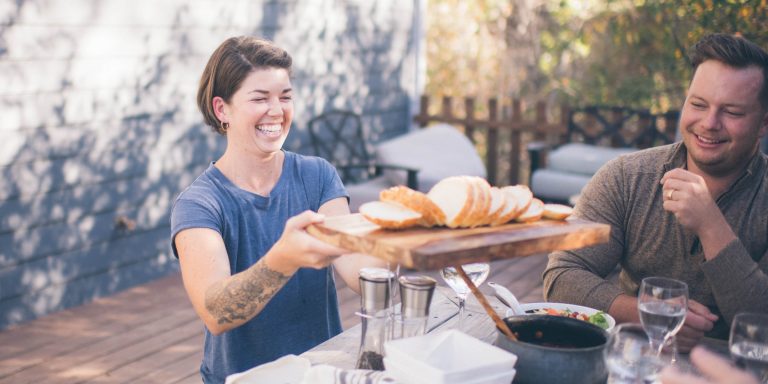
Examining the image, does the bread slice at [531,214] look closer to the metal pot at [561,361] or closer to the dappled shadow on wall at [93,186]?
the metal pot at [561,361]

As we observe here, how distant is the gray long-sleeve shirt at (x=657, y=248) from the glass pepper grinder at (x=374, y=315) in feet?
2.37

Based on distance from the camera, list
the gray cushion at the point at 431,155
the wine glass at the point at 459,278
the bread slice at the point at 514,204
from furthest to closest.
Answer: the gray cushion at the point at 431,155 → the wine glass at the point at 459,278 → the bread slice at the point at 514,204

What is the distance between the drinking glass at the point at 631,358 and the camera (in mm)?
1461

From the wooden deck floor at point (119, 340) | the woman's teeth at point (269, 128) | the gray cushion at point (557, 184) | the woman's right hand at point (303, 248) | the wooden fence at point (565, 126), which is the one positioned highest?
the woman's teeth at point (269, 128)

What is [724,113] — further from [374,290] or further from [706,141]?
[374,290]

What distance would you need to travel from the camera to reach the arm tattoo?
5.73 ft

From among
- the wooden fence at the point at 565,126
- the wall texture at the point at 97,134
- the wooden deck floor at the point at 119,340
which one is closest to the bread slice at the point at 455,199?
the wooden deck floor at the point at 119,340

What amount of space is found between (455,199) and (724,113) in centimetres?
99

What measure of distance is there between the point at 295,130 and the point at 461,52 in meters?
4.09

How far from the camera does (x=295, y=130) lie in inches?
239

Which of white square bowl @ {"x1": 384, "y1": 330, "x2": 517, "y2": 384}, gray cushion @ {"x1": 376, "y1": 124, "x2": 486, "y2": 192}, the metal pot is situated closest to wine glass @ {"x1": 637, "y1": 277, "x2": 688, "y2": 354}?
the metal pot

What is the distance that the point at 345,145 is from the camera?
6551 millimetres

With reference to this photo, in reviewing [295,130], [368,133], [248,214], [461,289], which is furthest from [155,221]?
[461,289]

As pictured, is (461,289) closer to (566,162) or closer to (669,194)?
(669,194)
